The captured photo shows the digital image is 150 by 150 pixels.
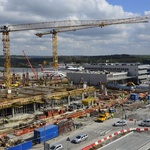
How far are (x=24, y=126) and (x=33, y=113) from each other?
770 centimetres

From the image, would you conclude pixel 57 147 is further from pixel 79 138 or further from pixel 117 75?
pixel 117 75

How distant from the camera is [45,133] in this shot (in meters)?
27.3

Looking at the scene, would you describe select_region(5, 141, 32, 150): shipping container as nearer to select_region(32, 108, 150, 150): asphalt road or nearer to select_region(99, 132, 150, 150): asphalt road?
select_region(32, 108, 150, 150): asphalt road

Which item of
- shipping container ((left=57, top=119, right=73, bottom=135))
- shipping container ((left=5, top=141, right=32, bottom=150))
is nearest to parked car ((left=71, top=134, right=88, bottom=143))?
shipping container ((left=57, top=119, right=73, bottom=135))

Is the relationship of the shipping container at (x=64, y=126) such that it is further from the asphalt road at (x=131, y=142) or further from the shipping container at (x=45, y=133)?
the asphalt road at (x=131, y=142)

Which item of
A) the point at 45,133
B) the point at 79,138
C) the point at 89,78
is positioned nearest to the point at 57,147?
the point at 79,138

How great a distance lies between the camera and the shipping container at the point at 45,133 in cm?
2702

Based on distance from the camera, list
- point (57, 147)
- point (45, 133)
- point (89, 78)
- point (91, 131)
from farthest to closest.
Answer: point (89, 78)
point (91, 131)
point (45, 133)
point (57, 147)

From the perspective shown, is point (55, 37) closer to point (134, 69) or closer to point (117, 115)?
point (134, 69)

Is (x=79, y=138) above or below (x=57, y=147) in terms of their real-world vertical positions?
→ above

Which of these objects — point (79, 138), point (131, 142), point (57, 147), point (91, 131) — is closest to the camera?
point (57, 147)

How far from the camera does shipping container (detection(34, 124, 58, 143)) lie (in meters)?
27.0

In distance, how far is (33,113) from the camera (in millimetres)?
40312

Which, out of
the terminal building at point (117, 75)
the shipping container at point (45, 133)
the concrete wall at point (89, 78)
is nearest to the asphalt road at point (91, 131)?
the shipping container at point (45, 133)
